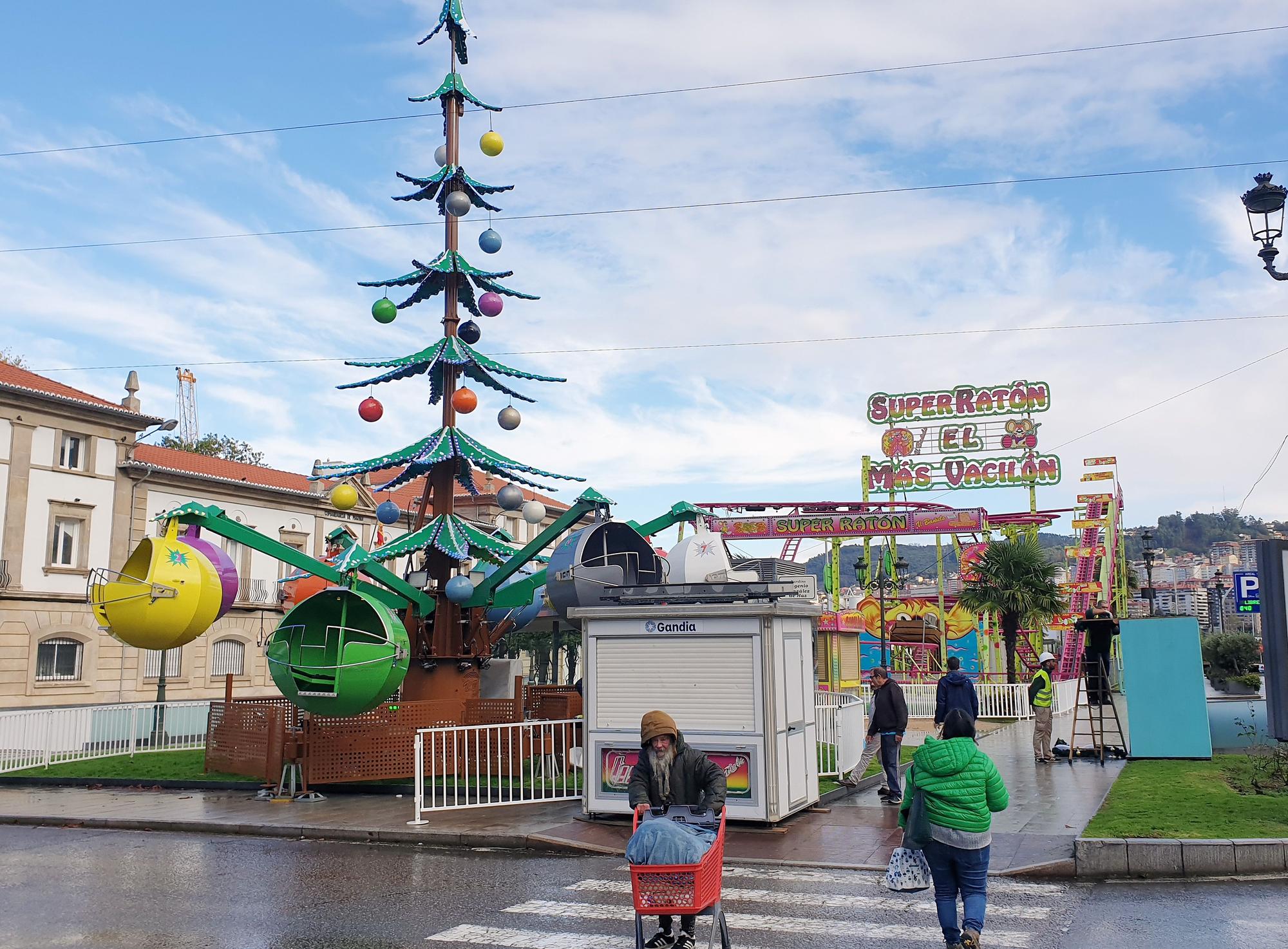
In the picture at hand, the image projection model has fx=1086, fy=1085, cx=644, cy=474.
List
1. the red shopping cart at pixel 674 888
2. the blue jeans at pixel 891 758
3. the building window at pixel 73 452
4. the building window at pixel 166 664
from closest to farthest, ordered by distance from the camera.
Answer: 1. the red shopping cart at pixel 674 888
2. the blue jeans at pixel 891 758
3. the building window at pixel 73 452
4. the building window at pixel 166 664

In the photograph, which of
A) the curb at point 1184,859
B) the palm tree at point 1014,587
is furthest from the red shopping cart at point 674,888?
the palm tree at point 1014,587

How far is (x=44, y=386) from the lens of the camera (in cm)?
3644

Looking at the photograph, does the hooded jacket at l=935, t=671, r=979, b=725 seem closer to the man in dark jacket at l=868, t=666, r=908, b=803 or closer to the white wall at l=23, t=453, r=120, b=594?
the man in dark jacket at l=868, t=666, r=908, b=803

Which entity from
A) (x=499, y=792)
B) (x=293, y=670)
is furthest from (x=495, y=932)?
(x=293, y=670)

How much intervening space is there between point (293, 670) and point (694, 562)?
593 centimetres

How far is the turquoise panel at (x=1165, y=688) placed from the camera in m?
16.5

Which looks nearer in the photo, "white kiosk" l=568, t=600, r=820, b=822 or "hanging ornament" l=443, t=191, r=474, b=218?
"white kiosk" l=568, t=600, r=820, b=822

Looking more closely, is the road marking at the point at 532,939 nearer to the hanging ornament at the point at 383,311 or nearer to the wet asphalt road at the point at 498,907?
the wet asphalt road at the point at 498,907

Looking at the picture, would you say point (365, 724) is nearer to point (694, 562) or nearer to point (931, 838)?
point (694, 562)

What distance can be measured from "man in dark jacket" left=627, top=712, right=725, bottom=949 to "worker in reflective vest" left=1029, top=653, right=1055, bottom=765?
440 inches

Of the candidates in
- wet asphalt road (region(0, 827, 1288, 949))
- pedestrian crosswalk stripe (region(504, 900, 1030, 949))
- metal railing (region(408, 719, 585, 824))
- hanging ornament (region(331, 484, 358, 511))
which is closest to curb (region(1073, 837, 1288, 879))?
wet asphalt road (region(0, 827, 1288, 949))

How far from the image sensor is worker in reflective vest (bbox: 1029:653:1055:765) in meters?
16.8

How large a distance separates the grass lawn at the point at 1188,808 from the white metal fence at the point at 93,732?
17302 millimetres

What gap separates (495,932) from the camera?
25.7ft
